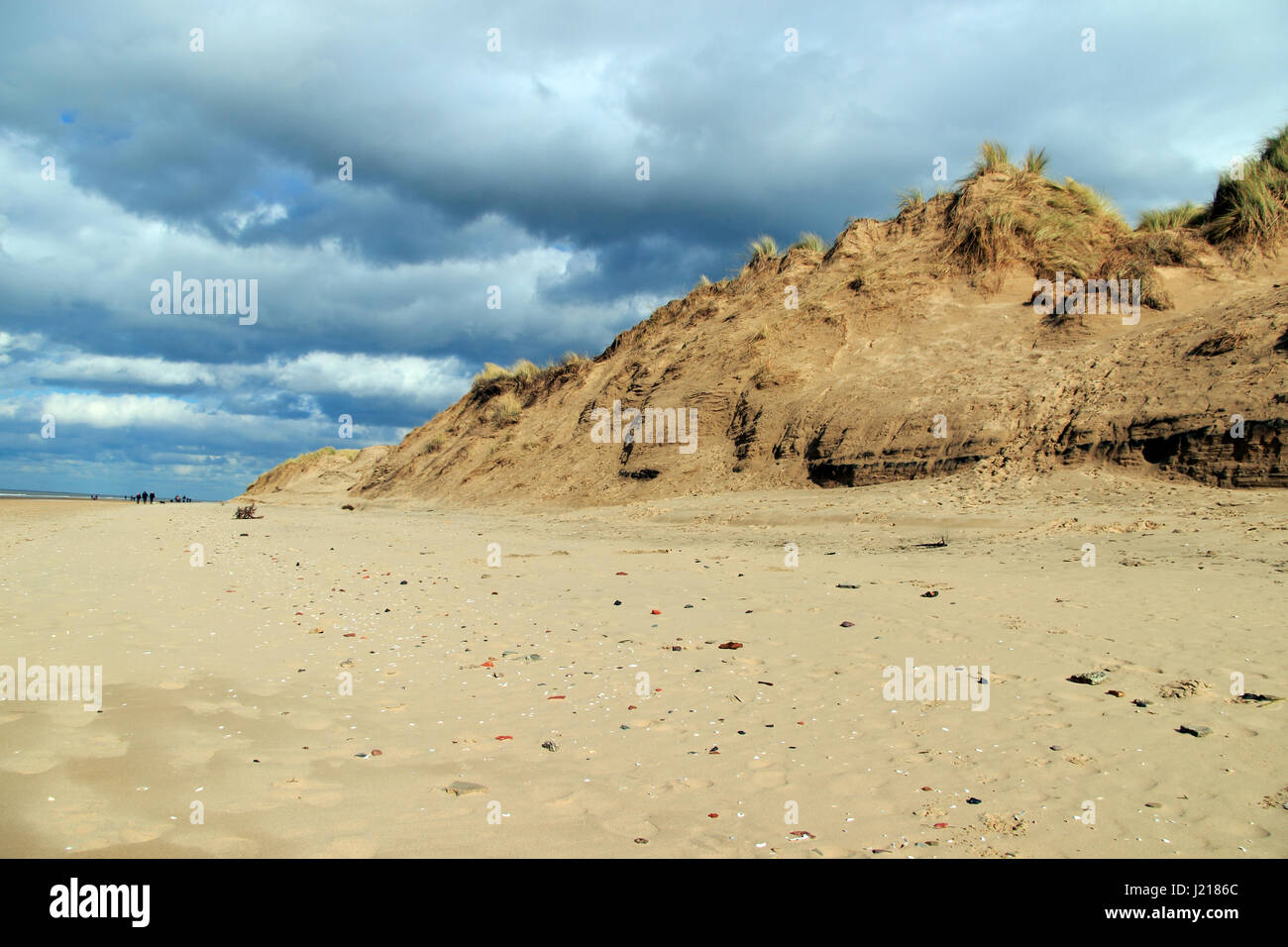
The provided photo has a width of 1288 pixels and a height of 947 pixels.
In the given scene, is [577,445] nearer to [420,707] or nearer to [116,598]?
[116,598]

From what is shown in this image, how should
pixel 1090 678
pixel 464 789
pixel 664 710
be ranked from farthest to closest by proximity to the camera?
pixel 1090 678, pixel 664 710, pixel 464 789

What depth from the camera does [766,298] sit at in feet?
81.6

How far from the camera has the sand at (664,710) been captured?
3.21 metres

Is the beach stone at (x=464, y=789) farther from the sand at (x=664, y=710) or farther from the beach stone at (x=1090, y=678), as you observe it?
the beach stone at (x=1090, y=678)

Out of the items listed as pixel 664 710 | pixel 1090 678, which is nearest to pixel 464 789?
pixel 664 710

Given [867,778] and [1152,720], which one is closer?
[867,778]

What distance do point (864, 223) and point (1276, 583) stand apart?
65.0ft

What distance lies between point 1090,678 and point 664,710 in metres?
2.90

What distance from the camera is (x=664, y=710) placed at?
478cm

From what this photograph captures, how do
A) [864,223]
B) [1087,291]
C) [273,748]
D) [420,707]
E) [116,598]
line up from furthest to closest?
[864,223] → [1087,291] → [116,598] → [420,707] → [273,748]

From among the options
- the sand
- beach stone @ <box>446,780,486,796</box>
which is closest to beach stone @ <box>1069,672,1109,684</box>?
the sand

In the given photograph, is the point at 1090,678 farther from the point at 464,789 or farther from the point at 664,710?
the point at 464,789
